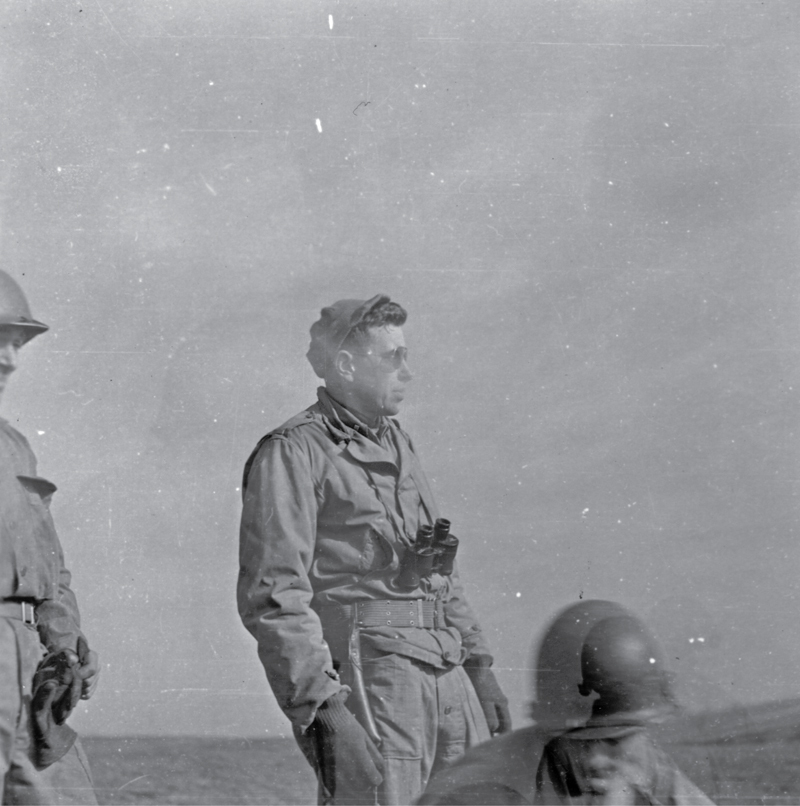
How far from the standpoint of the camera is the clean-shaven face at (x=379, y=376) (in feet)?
10.4

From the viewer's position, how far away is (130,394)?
10.4ft

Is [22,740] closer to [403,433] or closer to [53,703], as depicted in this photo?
[53,703]

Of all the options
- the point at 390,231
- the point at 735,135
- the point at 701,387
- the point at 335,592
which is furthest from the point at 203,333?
the point at 735,135

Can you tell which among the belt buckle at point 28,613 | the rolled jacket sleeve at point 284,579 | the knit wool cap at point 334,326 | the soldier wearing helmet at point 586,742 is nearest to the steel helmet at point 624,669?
the soldier wearing helmet at point 586,742

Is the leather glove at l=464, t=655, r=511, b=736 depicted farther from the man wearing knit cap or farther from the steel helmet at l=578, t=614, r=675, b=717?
the steel helmet at l=578, t=614, r=675, b=717

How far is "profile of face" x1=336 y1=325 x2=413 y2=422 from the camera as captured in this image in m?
3.16

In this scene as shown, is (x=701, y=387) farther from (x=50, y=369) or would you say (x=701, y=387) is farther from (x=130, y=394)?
(x=50, y=369)

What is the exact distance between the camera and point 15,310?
10.5 ft

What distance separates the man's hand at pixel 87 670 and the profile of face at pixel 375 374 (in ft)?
3.01

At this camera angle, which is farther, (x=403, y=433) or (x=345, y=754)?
(x=403, y=433)

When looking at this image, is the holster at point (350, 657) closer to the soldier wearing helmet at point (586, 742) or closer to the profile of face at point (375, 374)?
the soldier wearing helmet at point (586, 742)

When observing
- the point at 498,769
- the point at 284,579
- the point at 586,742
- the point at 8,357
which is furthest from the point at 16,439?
the point at 586,742

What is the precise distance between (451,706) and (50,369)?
137 cm

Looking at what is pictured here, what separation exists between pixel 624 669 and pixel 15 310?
6.07ft
